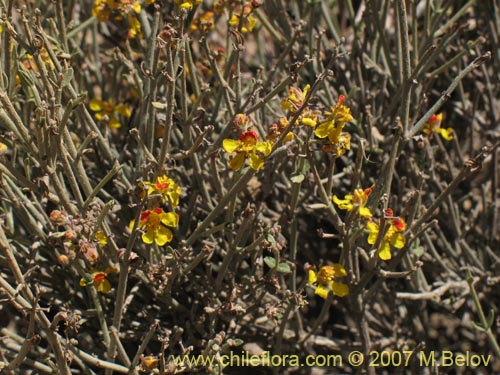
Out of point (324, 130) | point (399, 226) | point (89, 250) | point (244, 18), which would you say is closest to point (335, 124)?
point (324, 130)

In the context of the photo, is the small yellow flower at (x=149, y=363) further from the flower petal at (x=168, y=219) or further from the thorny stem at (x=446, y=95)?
the thorny stem at (x=446, y=95)

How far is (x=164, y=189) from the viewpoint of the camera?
1.73 m

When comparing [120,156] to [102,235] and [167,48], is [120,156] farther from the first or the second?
[167,48]

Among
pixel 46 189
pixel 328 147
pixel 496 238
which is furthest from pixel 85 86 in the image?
pixel 496 238

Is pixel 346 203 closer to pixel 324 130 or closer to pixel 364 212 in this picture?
pixel 364 212

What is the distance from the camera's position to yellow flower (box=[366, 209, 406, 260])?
1837 millimetres

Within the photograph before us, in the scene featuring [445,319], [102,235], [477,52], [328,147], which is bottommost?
[445,319]

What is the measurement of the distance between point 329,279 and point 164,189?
1.87 ft

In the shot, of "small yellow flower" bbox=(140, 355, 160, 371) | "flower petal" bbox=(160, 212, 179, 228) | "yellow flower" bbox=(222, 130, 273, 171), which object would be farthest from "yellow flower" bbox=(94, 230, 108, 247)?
"yellow flower" bbox=(222, 130, 273, 171)

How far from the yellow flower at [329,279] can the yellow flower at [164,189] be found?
46cm

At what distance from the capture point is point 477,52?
2.60 meters

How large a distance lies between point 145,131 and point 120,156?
194 mm

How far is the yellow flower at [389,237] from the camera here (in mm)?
1837

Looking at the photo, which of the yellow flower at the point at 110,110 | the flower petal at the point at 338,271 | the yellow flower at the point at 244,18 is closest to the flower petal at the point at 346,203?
the flower petal at the point at 338,271
